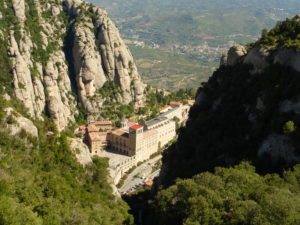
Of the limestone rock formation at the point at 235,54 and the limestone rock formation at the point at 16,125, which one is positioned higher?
the limestone rock formation at the point at 235,54

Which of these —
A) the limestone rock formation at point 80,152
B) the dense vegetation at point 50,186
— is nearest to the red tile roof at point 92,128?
the dense vegetation at point 50,186

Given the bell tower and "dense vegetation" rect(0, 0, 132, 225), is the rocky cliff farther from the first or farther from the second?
"dense vegetation" rect(0, 0, 132, 225)

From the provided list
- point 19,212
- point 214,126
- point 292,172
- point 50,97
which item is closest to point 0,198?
point 19,212

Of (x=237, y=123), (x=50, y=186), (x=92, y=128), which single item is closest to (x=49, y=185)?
(x=50, y=186)

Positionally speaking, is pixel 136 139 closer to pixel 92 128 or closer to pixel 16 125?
pixel 92 128

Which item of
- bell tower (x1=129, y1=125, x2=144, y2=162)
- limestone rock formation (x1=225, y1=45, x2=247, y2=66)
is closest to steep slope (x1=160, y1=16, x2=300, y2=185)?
limestone rock formation (x1=225, y1=45, x2=247, y2=66)

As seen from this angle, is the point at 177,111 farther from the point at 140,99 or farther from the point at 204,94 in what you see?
the point at 204,94

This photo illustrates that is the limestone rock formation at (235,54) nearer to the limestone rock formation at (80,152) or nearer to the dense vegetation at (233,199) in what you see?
the dense vegetation at (233,199)
